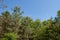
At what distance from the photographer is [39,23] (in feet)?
165

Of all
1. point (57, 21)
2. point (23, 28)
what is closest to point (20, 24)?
point (23, 28)

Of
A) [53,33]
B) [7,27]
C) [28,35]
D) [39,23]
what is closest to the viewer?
[53,33]

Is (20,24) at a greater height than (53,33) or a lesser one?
greater

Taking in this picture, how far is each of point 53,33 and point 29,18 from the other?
13.6 metres

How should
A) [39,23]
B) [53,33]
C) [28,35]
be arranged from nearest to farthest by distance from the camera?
[53,33] → [28,35] → [39,23]

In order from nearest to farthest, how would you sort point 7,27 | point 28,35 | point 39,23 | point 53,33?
point 53,33 → point 7,27 → point 28,35 → point 39,23

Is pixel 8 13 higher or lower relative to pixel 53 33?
higher

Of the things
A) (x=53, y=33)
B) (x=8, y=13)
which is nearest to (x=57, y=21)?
(x=53, y=33)

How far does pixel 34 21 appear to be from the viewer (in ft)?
170

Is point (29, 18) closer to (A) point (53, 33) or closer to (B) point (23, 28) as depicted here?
(B) point (23, 28)

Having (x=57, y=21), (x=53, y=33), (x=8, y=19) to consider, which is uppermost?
(x=8, y=19)

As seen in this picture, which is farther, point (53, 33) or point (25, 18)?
point (25, 18)

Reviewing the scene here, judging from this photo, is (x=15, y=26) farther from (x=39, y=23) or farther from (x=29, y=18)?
(x=39, y=23)

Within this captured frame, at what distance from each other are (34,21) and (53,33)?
17083 millimetres
